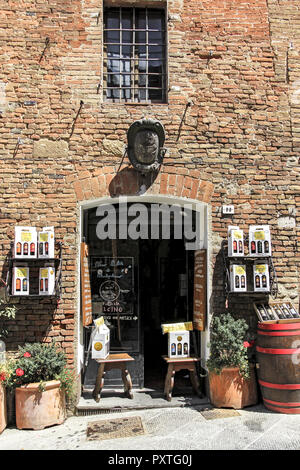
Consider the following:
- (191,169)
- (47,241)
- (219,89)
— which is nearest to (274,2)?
(219,89)

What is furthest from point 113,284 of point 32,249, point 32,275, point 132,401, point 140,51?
point 140,51

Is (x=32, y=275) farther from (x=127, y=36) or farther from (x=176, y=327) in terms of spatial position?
(x=127, y=36)

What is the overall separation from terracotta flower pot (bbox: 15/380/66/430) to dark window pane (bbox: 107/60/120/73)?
4607 millimetres

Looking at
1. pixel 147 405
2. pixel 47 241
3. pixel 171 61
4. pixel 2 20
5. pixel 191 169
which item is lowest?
pixel 147 405

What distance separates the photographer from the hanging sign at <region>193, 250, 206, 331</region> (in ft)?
18.1

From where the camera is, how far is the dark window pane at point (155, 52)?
597 cm

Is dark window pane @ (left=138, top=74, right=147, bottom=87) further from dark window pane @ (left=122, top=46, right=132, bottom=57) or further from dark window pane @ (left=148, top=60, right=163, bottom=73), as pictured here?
dark window pane @ (left=122, top=46, right=132, bottom=57)

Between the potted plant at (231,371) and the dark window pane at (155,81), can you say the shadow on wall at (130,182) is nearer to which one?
the dark window pane at (155,81)

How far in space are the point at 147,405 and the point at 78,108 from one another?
4315mm

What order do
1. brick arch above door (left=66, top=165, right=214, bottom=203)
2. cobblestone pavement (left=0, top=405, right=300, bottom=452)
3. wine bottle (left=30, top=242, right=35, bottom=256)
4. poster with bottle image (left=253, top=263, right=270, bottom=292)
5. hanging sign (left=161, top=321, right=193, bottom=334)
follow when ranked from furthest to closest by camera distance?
hanging sign (left=161, top=321, right=193, bottom=334), brick arch above door (left=66, top=165, right=214, bottom=203), poster with bottle image (left=253, top=263, right=270, bottom=292), wine bottle (left=30, top=242, right=35, bottom=256), cobblestone pavement (left=0, top=405, right=300, bottom=452)

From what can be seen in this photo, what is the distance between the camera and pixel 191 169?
5598mm

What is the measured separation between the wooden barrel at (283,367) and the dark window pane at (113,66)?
14.4 feet

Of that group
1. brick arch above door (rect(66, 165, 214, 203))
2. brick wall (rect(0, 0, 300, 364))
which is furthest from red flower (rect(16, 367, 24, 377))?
brick arch above door (rect(66, 165, 214, 203))

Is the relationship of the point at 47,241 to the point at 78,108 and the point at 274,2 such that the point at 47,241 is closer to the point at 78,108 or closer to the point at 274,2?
the point at 78,108
